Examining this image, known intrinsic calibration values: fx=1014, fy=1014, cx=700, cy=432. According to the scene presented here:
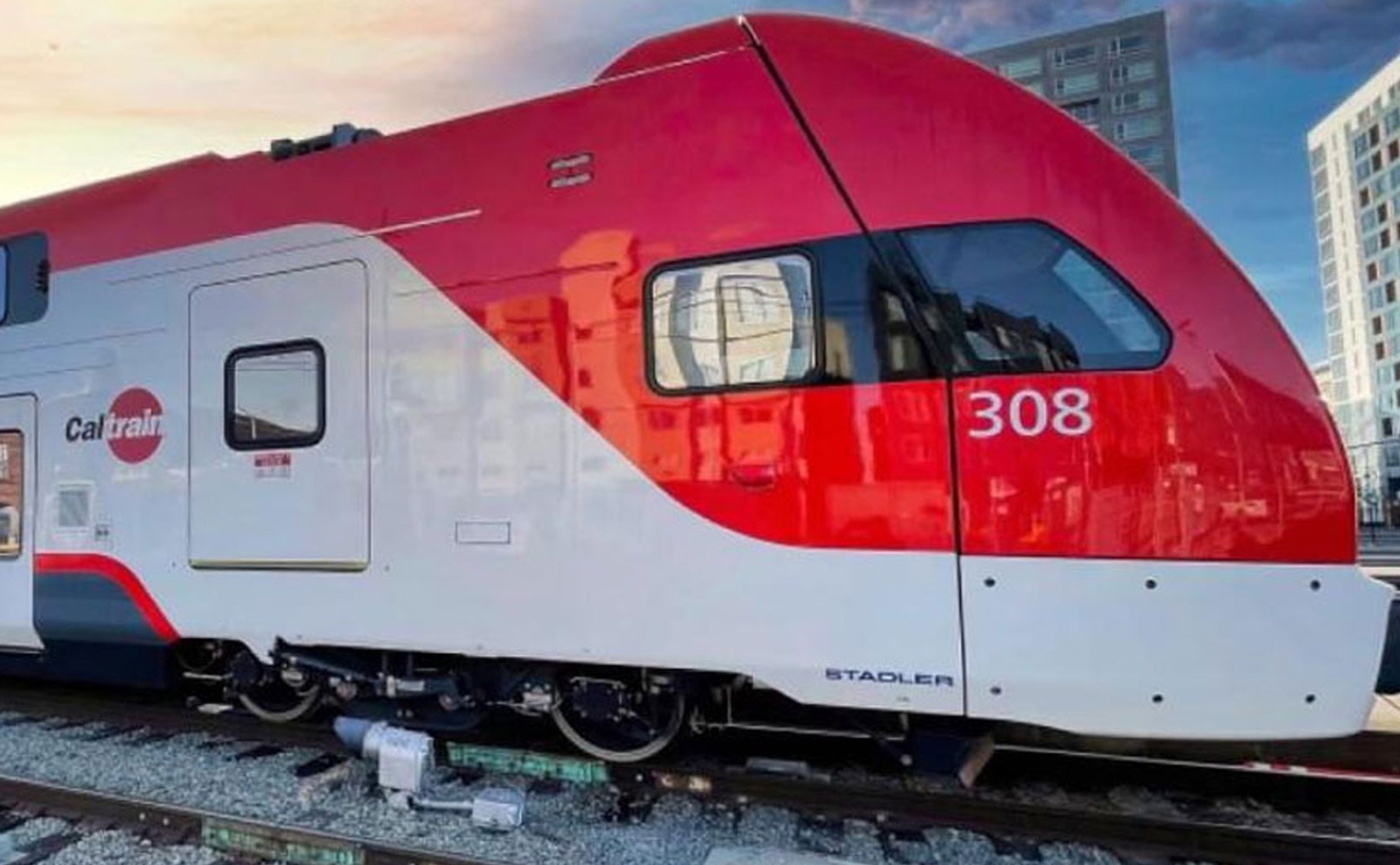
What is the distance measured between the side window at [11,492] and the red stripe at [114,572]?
0.33 metres

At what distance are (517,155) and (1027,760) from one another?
416cm

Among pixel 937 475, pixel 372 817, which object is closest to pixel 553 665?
pixel 372 817

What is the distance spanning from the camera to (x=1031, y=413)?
4.06m

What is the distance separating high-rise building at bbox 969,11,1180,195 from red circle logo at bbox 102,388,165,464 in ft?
188

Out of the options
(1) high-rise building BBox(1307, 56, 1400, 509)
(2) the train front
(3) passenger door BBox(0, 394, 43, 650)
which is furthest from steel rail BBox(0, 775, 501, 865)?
(1) high-rise building BBox(1307, 56, 1400, 509)

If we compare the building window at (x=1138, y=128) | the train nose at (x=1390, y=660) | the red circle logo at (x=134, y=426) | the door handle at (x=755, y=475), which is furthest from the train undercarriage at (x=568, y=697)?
the building window at (x=1138, y=128)

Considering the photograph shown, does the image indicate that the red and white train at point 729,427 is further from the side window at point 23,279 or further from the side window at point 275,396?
the side window at point 23,279

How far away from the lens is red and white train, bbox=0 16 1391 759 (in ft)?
12.9

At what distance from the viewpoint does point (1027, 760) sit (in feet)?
17.8

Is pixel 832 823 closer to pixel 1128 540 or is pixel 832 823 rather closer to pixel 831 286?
pixel 1128 540

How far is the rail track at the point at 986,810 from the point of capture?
414 centimetres

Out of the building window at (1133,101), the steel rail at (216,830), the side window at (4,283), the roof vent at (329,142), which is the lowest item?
the steel rail at (216,830)

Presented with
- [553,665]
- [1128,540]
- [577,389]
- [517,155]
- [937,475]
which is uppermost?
[517,155]

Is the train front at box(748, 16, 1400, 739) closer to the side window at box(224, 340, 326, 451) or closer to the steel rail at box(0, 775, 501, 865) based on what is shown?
the steel rail at box(0, 775, 501, 865)
